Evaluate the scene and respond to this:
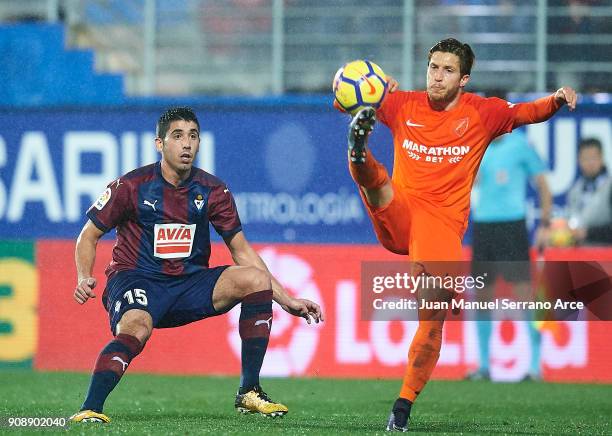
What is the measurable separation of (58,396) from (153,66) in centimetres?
624

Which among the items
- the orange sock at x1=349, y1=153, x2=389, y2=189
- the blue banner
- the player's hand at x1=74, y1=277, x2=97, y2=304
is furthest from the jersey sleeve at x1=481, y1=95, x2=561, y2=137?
the blue banner

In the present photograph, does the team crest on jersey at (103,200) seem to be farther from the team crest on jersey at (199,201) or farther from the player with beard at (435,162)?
the player with beard at (435,162)

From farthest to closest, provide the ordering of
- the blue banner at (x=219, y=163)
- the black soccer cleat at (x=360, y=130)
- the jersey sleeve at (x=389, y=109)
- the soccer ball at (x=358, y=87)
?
the blue banner at (x=219, y=163), the jersey sleeve at (x=389, y=109), the soccer ball at (x=358, y=87), the black soccer cleat at (x=360, y=130)

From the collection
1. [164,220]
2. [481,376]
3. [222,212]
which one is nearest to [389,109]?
[222,212]

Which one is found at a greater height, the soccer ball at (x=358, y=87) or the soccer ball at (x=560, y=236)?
the soccer ball at (x=358, y=87)

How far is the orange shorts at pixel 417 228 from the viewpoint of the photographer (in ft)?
21.3

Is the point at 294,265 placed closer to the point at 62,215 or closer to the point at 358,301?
the point at 358,301

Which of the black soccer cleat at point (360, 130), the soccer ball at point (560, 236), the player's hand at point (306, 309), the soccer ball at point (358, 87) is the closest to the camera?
the black soccer cleat at point (360, 130)

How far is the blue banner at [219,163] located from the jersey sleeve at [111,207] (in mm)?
6884

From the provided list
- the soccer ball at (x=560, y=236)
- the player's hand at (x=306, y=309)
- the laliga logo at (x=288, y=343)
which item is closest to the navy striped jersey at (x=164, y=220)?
the player's hand at (x=306, y=309)

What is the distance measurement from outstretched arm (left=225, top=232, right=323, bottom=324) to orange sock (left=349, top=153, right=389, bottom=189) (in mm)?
758

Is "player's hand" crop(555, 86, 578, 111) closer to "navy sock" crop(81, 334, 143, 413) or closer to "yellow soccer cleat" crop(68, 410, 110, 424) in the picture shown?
"navy sock" crop(81, 334, 143, 413)

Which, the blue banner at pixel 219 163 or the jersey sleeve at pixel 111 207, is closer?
the jersey sleeve at pixel 111 207

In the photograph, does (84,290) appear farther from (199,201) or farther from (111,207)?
(199,201)
